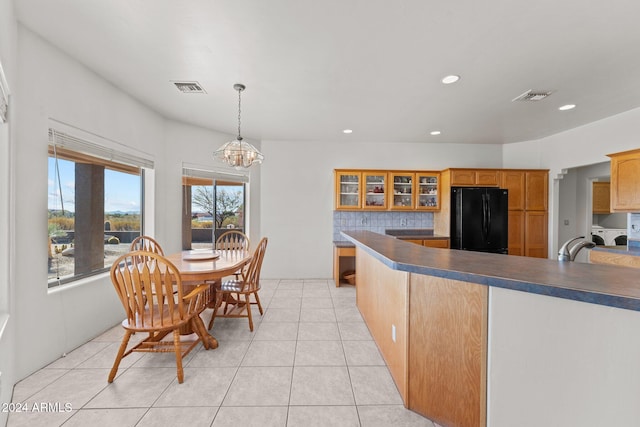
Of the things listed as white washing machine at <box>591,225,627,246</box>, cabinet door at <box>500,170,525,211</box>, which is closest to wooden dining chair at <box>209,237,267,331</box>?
cabinet door at <box>500,170,525,211</box>

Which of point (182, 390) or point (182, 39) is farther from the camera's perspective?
point (182, 39)

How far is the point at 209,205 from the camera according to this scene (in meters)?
4.31

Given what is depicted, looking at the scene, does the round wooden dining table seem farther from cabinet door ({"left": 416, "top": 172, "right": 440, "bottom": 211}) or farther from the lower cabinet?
cabinet door ({"left": 416, "top": 172, "right": 440, "bottom": 211})

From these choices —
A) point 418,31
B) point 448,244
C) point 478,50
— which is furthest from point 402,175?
point 418,31

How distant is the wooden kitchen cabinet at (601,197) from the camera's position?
5.54 meters

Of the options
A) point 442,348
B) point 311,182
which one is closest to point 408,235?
point 311,182

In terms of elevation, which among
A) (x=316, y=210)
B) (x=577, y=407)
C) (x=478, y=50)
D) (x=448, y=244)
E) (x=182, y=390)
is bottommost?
(x=182, y=390)

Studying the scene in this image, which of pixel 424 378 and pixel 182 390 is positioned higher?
pixel 424 378

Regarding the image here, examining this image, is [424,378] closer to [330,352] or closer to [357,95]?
[330,352]

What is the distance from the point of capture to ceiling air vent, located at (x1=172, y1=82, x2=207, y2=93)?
267 centimetres

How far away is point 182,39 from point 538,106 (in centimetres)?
396

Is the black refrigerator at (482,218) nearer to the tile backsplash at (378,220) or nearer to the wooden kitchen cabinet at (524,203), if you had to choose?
the wooden kitchen cabinet at (524,203)

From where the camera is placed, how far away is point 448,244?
4.32m

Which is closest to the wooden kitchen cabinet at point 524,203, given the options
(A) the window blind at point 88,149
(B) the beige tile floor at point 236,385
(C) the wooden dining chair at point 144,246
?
(B) the beige tile floor at point 236,385
